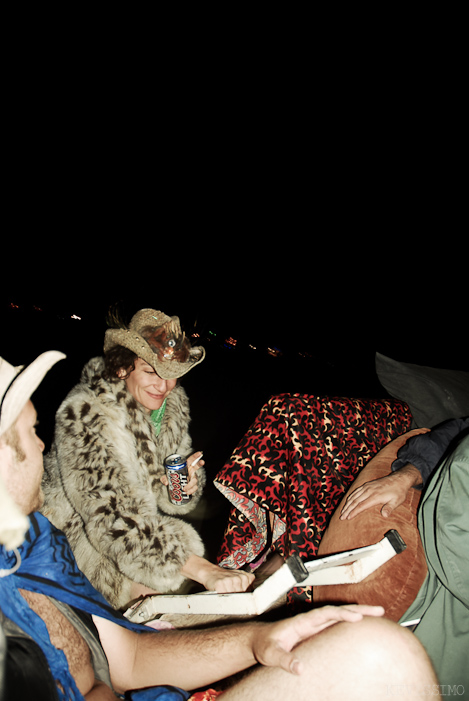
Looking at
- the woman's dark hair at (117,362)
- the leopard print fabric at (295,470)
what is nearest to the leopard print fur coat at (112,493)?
the woman's dark hair at (117,362)

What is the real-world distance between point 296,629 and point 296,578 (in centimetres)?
16

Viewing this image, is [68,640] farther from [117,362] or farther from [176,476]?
[117,362]

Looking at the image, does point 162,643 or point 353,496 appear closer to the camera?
point 162,643

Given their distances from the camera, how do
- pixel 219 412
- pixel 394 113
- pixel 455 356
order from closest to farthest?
1. pixel 219 412
2. pixel 394 113
3. pixel 455 356

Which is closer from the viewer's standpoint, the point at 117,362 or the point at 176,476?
the point at 176,476

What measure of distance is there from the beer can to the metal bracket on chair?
2.39ft

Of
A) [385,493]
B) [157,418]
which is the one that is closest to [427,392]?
[385,493]

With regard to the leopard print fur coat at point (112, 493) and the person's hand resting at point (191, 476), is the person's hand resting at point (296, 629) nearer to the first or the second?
the leopard print fur coat at point (112, 493)

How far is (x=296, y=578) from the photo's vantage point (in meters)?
0.97

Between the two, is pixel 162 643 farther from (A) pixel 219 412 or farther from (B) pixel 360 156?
(B) pixel 360 156

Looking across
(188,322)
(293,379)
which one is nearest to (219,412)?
(293,379)

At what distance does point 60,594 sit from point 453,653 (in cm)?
146

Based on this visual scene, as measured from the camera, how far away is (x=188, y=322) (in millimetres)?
10281

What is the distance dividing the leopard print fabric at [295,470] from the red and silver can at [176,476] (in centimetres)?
21
